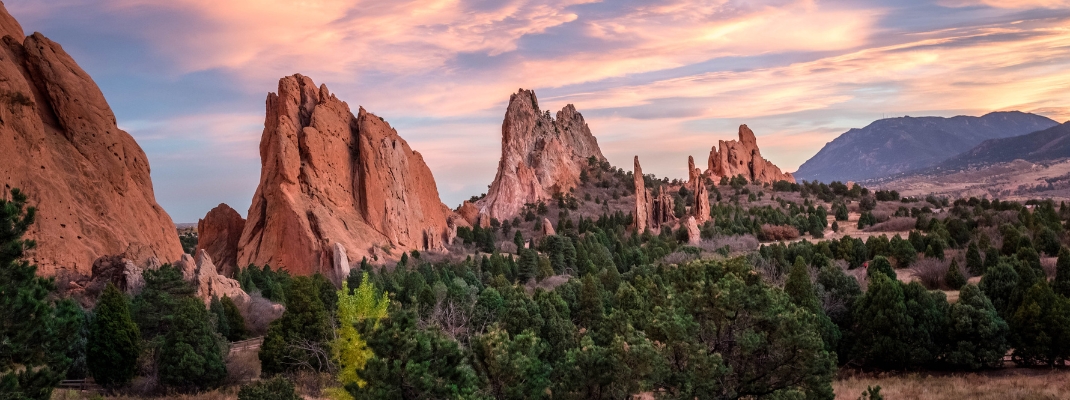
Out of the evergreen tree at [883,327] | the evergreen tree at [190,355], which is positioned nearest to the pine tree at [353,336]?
the evergreen tree at [190,355]

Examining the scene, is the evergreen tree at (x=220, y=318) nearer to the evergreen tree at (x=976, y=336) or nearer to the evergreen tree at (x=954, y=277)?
the evergreen tree at (x=976, y=336)

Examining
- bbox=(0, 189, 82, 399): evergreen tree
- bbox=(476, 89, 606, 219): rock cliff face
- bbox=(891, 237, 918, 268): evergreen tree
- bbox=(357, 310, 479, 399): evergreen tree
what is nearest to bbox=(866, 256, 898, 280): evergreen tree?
bbox=(891, 237, 918, 268): evergreen tree

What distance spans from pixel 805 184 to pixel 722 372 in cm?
12429

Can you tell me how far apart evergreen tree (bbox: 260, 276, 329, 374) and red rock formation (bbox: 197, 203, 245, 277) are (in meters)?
38.2

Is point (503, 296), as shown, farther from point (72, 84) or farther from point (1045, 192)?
point (1045, 192)

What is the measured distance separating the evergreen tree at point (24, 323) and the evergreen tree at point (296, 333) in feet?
50.5

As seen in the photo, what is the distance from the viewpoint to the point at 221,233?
74312mm

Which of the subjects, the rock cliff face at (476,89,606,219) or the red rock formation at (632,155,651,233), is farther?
the rock cliff face at (476,89,606,219)

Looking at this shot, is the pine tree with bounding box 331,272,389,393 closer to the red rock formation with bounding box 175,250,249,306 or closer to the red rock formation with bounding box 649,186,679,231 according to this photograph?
the red rock formation with bounding box 175,250,249,306

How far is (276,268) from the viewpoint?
226 feet

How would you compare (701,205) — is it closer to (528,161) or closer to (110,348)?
(528,161)

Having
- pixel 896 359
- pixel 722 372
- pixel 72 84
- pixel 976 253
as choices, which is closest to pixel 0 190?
pixel 72 84

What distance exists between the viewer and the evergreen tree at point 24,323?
741 inches

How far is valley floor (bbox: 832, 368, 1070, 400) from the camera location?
30047 mm
